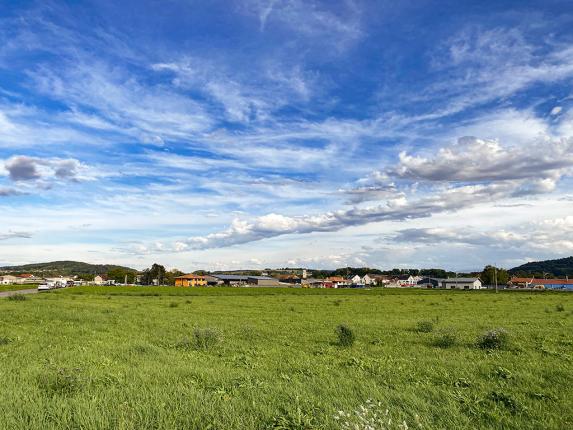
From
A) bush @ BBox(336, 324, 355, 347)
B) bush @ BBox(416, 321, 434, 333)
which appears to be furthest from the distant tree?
bush @ BBox(336, 324, 355, 347)

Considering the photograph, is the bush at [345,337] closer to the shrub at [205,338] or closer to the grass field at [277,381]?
the grass field at [277,381]

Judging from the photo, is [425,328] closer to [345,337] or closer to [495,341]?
[495,341]

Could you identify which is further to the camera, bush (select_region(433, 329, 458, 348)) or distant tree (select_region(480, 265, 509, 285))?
distant tree (select_region(480, 265, 509, 285))

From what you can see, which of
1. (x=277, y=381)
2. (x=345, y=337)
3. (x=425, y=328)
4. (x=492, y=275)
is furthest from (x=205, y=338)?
(x=492, y=275)

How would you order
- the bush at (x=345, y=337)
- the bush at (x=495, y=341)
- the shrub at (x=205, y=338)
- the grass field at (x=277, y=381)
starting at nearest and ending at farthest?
the grass field at (x=277, y=381) → the bush at (x=495, y=341) → the shrub at (x=205, y=338) → the bush at (x=345, y=337)

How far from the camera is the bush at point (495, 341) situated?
1714 centimetres

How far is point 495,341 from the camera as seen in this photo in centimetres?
1731

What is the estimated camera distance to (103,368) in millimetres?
12203

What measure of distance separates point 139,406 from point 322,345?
A: 11442mm

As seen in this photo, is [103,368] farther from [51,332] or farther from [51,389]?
[51,332]

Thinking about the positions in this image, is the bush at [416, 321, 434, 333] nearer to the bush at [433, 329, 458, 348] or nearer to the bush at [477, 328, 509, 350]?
the bush at [433, 329, 458, 348]

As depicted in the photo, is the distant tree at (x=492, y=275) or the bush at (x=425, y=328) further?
the distant tree at (x=492, y=275)

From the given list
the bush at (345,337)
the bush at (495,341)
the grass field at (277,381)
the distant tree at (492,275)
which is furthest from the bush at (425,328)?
the distant tree at (492,275)

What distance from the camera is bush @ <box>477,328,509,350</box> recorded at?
17141 millimetres
